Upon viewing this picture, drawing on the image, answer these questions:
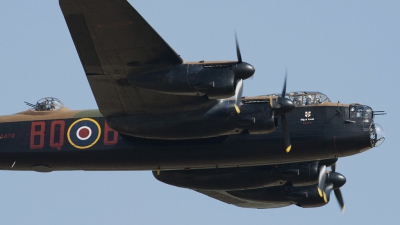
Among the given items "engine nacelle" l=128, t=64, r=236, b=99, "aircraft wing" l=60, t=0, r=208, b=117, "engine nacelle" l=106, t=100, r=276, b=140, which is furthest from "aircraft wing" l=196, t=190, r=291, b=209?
"engine nacelle" l=128, t=64, r=236, b=99

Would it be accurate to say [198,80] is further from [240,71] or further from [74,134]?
[74,134]

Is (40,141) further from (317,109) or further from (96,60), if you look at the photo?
(317,109)

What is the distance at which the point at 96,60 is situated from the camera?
3866 cm

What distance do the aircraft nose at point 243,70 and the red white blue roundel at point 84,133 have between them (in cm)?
781

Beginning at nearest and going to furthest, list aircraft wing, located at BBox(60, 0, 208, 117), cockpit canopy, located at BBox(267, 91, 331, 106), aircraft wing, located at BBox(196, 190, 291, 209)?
aircraft wing, located at BBox(60, 0, 208, 117) → cockpit canopy, located at BBox(267, 91, 331, 106) → aircraft wing, located at BBox(196, 190, 291, 209)

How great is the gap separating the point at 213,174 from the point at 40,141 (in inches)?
304

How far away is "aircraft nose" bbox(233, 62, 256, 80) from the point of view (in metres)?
37.3

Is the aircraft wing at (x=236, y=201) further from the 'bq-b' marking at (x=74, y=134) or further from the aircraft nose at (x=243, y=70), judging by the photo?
the aircraft nose at (x=243, y=70)

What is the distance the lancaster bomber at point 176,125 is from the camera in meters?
37.4

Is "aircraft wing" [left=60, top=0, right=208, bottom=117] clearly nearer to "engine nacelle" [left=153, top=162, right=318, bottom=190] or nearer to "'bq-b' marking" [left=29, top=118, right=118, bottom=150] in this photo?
"'bq-b' marking" [left=29, top=118, right=118, bottom=150]

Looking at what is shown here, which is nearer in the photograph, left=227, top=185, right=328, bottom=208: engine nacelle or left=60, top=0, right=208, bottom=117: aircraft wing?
left=60, top=0, right=208, bottom=117: aircraft wing

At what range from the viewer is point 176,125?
39.7 m

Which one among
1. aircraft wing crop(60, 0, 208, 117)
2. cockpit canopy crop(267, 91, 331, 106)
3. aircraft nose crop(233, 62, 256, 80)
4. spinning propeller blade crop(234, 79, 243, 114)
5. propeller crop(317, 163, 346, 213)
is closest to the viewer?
aircraft wing crop(60, 0, 208, 117)

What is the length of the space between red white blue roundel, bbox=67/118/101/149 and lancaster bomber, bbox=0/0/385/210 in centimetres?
4
